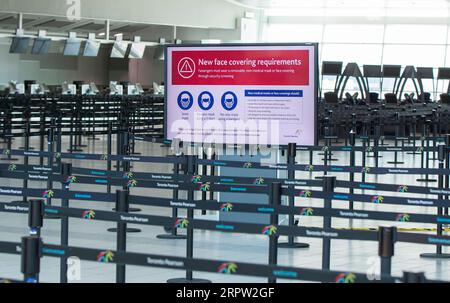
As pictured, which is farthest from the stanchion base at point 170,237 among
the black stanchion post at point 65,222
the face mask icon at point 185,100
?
the face mask icon at point 185,100

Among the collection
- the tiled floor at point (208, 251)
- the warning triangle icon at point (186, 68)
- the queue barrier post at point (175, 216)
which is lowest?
the tiled floor at point (208, 251)

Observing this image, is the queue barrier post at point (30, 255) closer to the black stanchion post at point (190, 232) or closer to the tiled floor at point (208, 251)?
the black stanchion post at point (190, 232)

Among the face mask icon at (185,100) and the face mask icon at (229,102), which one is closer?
the face mask icon at (229,102)

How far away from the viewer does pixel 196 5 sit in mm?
36594

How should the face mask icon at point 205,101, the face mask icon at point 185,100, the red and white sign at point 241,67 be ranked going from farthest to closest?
the face mask icon at point 185,100, the face mask icon at point 205,101, the red and white sign at point 241,67

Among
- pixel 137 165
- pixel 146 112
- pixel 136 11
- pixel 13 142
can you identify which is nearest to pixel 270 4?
pixel 136 11

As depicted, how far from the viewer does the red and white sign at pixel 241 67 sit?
1164 centimetres

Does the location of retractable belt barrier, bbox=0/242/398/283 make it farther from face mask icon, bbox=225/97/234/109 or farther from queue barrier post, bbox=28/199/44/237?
face mask icon, bbox=225/97/234/109

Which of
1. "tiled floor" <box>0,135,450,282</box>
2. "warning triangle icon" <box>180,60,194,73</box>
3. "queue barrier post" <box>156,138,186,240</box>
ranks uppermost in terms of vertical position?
"warning triangle icon" <box>180,60,194,73</box>

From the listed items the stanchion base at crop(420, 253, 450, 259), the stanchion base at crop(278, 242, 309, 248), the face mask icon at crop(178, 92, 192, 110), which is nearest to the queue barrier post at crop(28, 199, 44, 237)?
the stanchion base at crop(278, 242, 309, 248)

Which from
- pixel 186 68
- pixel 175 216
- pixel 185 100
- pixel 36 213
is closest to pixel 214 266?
pixel 36 213

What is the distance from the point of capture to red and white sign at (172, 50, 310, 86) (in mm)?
11641

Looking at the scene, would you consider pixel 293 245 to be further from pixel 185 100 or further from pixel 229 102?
pixel 185 100

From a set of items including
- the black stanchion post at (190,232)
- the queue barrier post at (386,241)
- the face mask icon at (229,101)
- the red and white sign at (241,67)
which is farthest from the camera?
the face mask icon at (229,101)
